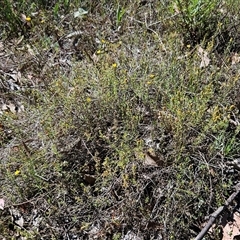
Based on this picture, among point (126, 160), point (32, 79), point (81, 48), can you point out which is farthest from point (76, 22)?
point (126, 160)

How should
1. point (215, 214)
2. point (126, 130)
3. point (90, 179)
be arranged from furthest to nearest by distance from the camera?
point (126, 130)
point (90, 179)
point (215, 214)

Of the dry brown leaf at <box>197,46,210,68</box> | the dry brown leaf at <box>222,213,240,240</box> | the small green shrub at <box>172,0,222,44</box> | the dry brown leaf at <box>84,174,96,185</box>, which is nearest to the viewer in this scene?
the dry brown leaf at <box>222,213,240,240</box>

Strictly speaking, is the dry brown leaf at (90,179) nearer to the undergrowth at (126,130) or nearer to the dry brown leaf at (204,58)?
the undergrowth at (126,130)

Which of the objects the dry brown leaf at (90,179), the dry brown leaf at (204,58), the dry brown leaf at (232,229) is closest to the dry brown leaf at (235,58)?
the dry brown leaf at (204,58)

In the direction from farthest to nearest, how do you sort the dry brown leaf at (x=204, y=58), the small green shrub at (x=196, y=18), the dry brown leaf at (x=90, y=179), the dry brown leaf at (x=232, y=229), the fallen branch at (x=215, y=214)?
the small green shrub at (x=196, y=18) → the dry brown leaf at (x=204, y=58) → the dry brown leaf at (x=90, y=179) → the dry brown leaf at (x=232, y=229) → the fallen branch at (x=215, y=214)

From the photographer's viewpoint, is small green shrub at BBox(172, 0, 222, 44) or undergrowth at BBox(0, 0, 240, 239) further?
small green shrub at BBox(172, 0, 222, 44)

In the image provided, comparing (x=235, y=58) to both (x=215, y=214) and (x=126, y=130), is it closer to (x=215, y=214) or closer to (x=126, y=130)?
(x=126, y=130)

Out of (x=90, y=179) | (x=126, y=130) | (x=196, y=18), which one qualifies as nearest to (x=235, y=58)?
(x=196, y=18)

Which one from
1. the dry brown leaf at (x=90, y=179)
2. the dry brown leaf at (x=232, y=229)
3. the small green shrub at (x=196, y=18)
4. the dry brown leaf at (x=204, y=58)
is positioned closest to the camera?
the dry brown leaf at (x=232, y=229)

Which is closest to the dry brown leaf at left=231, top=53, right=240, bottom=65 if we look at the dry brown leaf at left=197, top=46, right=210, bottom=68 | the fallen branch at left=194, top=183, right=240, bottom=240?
the dry brown leaf at left=197, top=46, right=210, bottom=68

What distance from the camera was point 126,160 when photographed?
2.13 m

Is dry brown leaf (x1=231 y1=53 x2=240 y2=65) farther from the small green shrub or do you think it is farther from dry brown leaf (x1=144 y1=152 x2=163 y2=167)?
dry brown leaf (x1=144 y1=152 x2=163 y2=167)

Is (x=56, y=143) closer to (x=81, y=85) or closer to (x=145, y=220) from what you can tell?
(x=81, y=85)

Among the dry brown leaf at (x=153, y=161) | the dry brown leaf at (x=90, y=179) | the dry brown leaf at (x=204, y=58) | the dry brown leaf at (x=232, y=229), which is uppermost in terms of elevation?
the dry brown leaf at (x=204, y=58)
